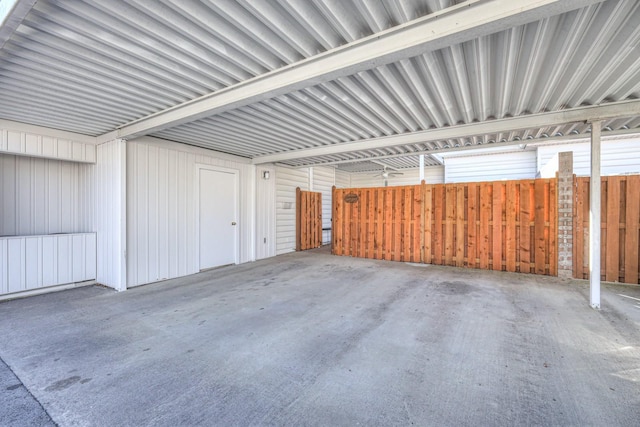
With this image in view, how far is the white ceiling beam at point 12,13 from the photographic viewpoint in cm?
190

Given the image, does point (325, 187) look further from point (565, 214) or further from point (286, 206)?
point (565, 214)

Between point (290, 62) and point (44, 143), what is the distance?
15.2 feet

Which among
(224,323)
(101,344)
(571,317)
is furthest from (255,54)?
(571,317)

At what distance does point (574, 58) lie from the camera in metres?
2.78

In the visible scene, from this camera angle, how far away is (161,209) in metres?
5.59

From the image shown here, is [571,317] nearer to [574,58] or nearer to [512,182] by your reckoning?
[574,58]

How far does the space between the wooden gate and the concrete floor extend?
4942 mm

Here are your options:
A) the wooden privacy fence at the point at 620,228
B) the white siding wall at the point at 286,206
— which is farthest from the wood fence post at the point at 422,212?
the white siding wall at the point at 286,206

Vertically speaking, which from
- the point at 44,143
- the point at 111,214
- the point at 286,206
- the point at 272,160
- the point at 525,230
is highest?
the point at 272,160

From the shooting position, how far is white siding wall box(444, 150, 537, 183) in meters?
9.19

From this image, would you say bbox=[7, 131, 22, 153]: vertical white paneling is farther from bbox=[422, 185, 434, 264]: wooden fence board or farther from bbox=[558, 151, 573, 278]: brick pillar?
bbox=[558, 151, 573, 278]: brick pillar

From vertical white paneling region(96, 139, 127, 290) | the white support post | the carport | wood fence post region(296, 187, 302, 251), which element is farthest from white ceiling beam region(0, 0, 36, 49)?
wood fence post region(296, 187, 302, 251)

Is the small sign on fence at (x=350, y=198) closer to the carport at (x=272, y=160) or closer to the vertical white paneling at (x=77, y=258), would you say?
the carport at (x=272, y=160)

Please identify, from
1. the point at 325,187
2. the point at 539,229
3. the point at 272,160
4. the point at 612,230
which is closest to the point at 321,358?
the point at 272,160
